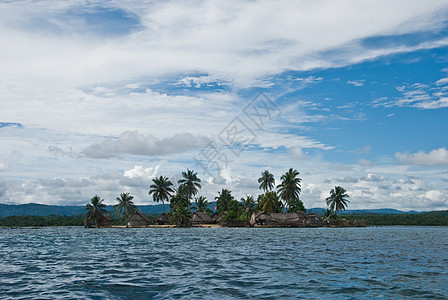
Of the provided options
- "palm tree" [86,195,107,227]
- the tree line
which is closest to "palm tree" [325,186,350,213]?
the tree line

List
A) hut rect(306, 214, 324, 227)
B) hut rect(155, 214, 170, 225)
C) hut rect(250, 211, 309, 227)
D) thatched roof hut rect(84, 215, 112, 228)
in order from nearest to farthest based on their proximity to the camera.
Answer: hut rect(250, 211, 309, 227) → thatched roof hut rect(84, 215, 112, 228) → hut rect(306, 214, 324, 227) → hut rect(155, 214, 170, 225)

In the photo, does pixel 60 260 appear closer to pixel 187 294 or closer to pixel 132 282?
pixel 132 282

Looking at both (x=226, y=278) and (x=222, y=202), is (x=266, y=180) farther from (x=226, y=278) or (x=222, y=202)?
(x=226, y=278)

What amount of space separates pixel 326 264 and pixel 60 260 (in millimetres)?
15209

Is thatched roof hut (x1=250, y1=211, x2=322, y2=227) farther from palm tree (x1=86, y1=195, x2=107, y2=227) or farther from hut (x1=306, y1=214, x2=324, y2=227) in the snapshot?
palm tree (x1=86, y1=195, x2=107, y2=227)

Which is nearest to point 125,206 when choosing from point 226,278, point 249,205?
point 249,205

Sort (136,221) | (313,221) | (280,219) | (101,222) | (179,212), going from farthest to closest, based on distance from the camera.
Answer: (313,221) → (101,222) → (136,221) → (280,219) → (179,212)

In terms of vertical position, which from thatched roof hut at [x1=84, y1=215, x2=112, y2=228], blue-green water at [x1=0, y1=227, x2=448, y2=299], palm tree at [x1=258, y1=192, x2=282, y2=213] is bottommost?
thatched roof hut at [x1=84, y1=215, x2=112, y2=228]

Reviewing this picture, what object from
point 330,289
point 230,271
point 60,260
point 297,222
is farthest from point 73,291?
point 297,222

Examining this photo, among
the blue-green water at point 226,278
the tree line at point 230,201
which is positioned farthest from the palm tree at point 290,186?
the blue-green water at point 226,278

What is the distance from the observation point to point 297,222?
336 ft

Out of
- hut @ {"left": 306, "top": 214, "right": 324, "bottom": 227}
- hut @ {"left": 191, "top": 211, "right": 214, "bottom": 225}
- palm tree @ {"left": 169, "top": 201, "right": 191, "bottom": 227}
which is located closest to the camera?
palm tree @ {"left": 169, "top": 201, "right": 191, "bottom": 227}

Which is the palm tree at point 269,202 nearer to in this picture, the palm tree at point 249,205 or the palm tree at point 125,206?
the palm tree at point 249,205

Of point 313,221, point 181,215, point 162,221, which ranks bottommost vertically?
point 162,221
